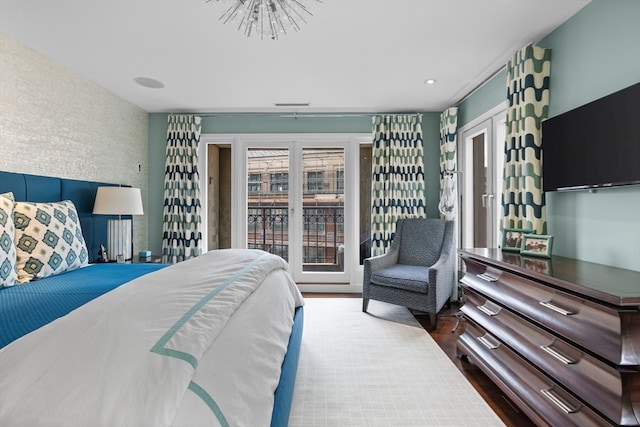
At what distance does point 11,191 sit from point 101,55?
1296mm

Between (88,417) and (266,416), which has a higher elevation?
(88,417)

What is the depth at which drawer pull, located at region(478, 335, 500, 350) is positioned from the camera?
2.00 m

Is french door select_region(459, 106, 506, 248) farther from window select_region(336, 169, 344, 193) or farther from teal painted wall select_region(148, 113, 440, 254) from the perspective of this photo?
window select_region(336, 169, 344, 193)

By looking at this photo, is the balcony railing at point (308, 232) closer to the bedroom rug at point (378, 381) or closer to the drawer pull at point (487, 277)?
the bedroom rug at point (378, 381)

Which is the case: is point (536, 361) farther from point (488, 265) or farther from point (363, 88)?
point (363, 88)

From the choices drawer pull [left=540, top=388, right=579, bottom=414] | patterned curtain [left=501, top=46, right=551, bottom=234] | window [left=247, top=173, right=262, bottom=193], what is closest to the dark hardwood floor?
drawer pull [left=540, top=388, right=579, bottom=414]

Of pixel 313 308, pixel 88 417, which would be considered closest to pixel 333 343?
pixel 313 308

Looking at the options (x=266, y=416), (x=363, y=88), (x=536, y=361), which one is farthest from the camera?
(x=363, y=88)

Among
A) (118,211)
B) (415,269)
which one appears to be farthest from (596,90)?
(118,211)

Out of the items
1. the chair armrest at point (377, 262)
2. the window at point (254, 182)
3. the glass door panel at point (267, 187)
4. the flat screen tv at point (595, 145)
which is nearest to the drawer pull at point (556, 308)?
the flat screen tv at point (595, 145)

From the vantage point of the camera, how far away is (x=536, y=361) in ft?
5.30

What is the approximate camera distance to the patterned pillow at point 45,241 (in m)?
2.13

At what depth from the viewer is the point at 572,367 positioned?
1.39 m

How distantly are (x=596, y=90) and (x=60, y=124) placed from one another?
4.09 meters
